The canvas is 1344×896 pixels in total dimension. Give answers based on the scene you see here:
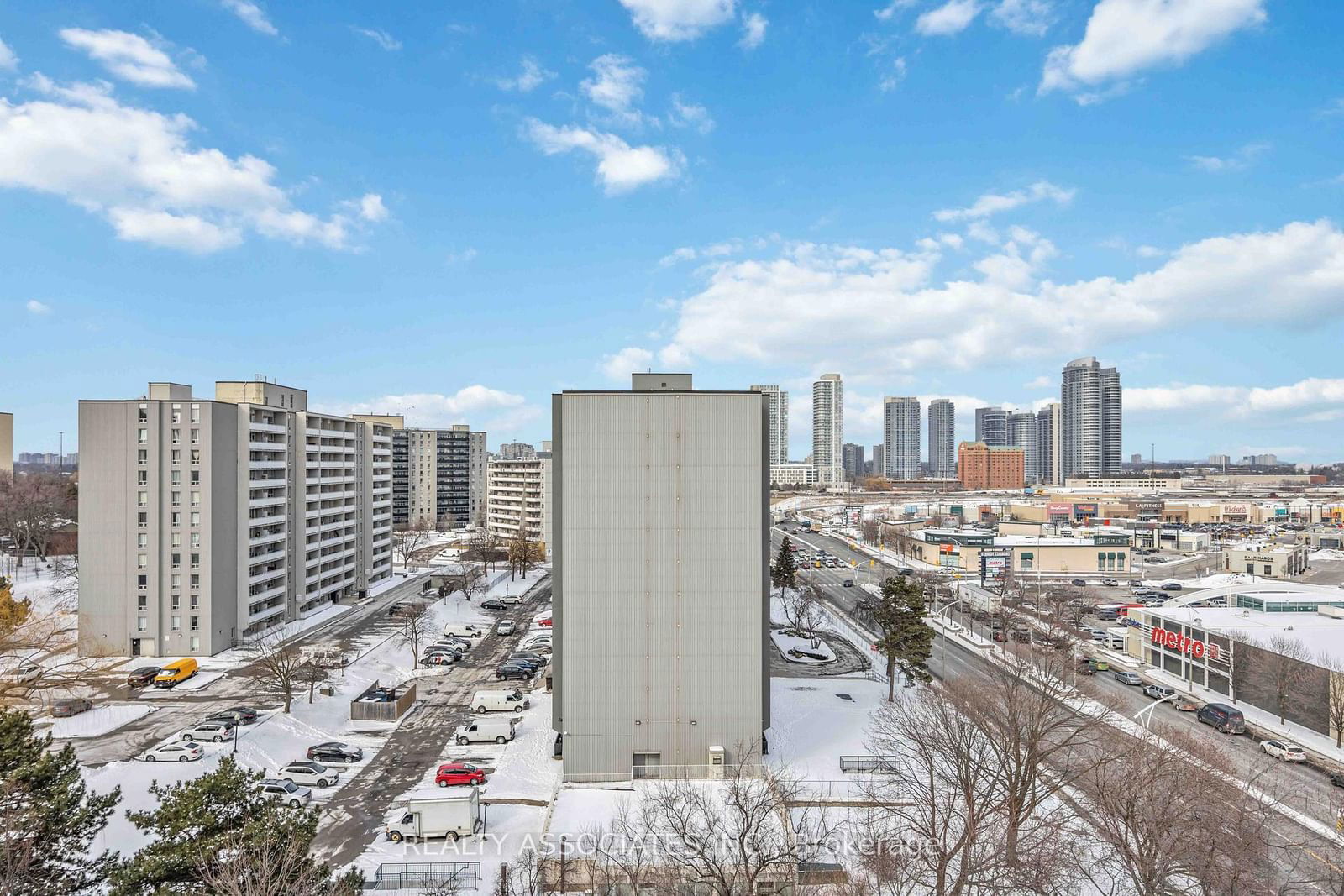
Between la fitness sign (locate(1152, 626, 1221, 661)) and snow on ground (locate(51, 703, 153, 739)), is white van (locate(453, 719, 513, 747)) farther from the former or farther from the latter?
la fitness sign (locate(1152, 626, 1221, 661))

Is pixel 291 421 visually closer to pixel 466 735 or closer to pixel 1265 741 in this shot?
pixel 466 735

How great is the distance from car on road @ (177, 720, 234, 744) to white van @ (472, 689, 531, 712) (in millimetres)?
9452

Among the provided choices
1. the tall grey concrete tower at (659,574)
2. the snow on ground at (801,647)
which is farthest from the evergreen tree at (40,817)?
the snow on ground at (801,647)

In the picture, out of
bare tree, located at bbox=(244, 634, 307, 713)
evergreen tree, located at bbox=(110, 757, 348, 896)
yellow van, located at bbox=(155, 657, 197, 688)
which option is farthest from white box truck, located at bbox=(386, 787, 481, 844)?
yellow van, located at bbox=(155, 657, 197, 688)

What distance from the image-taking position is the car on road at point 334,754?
25.2m

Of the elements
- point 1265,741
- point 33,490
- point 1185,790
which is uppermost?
point 33,490

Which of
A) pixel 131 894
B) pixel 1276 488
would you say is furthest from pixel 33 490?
pixel 1276 488

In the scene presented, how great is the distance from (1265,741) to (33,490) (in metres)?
89.5

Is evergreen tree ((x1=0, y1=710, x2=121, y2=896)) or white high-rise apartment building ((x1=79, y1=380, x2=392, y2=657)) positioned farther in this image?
white high-rise apartment building ((x1=79, y1=380, x2=392, y2=657))

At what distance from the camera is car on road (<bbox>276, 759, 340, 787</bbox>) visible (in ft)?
76.6

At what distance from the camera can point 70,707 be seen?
29.6 m

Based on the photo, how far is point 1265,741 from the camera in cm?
2697

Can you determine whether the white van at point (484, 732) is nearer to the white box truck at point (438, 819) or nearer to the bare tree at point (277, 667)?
the white box truck at point (438, 819)

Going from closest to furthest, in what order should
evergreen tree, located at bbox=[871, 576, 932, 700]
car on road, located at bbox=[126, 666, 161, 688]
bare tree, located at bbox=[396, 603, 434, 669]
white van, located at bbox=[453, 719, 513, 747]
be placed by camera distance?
white van, located at bbox=[453, 719, 513, 747]
evergreen tree, located at bbox=[871, 576, 932, 700]
car on road, located at bbox=[126, 666, 161, 688]
bare tree, located at bbox=[396, 603, 434, 669]
